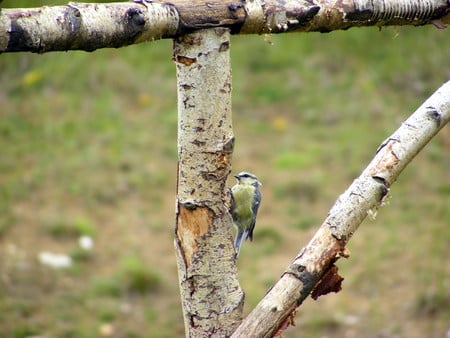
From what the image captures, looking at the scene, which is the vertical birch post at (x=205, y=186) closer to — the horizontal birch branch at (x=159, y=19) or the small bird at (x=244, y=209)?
the horizontal birch branch at (x=159, y=19)

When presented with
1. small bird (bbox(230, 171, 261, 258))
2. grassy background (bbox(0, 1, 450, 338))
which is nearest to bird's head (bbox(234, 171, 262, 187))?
small bird (bbox(230, 171, 261, 258))

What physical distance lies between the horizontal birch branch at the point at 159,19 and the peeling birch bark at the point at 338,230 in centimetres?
37

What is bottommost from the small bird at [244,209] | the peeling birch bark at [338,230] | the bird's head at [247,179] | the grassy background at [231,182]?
the peeling birch bark at [338,230]

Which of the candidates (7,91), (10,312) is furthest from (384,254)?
(7,91)

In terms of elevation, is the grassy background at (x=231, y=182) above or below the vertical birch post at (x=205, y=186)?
above

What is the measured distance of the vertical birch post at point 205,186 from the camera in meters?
1.90

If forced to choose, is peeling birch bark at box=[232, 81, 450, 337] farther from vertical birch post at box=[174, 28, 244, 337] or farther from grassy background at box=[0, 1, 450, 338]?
grassy background at box=[0, 1, 450, 338]

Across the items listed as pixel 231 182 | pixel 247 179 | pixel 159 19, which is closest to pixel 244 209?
pixel 247 179

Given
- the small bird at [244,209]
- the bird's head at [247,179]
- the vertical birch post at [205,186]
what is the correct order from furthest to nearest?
the bird's head at [247,179], the small bird at [244,209], the vertical birch post at [205,186]

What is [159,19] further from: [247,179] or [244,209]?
[247,179]

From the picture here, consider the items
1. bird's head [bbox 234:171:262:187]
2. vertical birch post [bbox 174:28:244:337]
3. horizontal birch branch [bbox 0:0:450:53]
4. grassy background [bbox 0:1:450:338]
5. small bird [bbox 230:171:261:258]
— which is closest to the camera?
horizontal birch branch [bbox 0:0:450:53]

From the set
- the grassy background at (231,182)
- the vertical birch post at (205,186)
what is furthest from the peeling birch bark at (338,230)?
the grassy background at (231,182)

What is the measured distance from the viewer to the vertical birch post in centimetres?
190

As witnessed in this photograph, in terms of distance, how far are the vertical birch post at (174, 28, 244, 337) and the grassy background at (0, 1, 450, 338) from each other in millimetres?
2248
